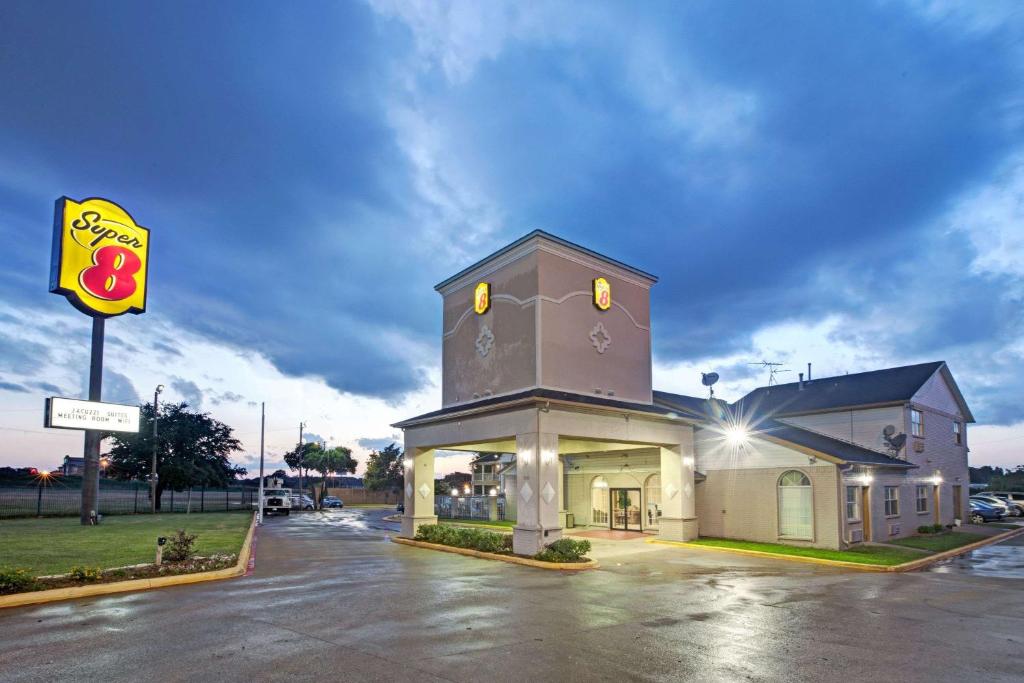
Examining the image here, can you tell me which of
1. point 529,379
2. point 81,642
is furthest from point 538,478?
point 81,642

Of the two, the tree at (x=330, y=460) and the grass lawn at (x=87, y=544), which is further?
Result: the tree at (x=330, y=460)

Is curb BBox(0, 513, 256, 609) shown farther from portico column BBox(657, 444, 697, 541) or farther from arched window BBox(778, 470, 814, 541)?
arched window BBox(778, 470, 814, 541)

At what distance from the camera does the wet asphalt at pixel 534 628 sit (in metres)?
8.18

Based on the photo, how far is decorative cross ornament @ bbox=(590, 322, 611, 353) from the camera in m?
24.2

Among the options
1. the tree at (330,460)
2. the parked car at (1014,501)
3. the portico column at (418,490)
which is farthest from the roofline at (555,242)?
the tree at (330,460)

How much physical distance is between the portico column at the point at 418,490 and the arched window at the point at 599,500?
29.4 feet

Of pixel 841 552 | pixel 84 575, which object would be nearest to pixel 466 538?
pixel 84 575

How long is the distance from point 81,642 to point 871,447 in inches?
1301

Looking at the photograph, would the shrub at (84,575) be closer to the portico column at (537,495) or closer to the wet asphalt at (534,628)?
the wet asphalt at (534,628)

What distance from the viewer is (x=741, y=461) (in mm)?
25688

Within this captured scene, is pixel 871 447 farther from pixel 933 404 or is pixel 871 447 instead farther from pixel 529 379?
pixel 529 379

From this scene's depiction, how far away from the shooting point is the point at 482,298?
25.4 m

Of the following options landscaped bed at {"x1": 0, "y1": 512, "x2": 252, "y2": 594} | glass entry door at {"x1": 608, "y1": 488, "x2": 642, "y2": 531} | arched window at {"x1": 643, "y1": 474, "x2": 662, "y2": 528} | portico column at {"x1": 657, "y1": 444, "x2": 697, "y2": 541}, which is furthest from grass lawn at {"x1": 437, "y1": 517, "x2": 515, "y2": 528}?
landscaped bed at {"x1": 0, "y1": 512, "x2": 252, "y2": 594}

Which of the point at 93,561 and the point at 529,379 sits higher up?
the point at 529,379
